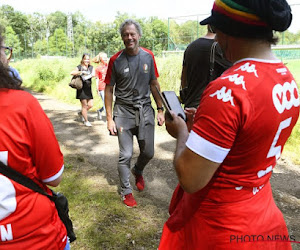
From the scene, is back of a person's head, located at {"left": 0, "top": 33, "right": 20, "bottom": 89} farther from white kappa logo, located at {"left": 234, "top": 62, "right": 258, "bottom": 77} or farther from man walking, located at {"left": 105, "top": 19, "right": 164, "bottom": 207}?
man walking, located at {"left": 105, "top": 19, "right": 164, "bottom": 207}

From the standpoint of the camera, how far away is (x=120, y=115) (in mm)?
3715

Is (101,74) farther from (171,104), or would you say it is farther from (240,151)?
(240,151)

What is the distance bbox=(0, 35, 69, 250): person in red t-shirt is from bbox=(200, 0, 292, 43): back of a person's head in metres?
0.91

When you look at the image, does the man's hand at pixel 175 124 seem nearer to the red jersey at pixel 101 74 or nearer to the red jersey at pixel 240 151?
the red jersey at pixel 240 151

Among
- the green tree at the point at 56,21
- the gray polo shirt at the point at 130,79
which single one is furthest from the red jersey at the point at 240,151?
the green tree at the point at 56,21

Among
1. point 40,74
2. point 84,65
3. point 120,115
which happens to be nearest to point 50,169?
point 120,115

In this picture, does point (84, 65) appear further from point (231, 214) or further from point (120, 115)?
point (231, 214)

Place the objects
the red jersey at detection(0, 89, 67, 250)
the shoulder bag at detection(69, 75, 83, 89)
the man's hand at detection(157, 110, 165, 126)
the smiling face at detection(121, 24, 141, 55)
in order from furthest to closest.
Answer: the shoulder bag at detection(69, 75, 83, 89), the man's hand at detection(157, 110, 165, 126), the smiling face at detection(121, 24, 141, 55), the red jersey at detection(0, 89, 67, 250)

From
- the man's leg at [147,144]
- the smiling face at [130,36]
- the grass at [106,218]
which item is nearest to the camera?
the grass at [106,218]

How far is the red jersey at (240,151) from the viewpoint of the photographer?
1.07 meters

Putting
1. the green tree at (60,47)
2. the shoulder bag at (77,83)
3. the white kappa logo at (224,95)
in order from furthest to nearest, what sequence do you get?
the green tree at (60,47) → the shoulder bag at (77,83) → the white kappa logo at (224,95)

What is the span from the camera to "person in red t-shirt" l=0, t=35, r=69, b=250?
4.38 feet

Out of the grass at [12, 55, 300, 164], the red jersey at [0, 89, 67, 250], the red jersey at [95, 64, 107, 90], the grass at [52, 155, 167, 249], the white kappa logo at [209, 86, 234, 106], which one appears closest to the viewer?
the white kappa logo at [209, 86, 234, 106]

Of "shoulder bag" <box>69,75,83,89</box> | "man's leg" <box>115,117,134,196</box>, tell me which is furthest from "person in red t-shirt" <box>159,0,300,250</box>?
"shoulder bag" <box>69,75,83,89</box>
